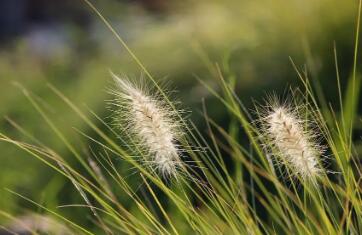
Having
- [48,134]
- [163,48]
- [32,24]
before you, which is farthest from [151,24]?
[32,24]

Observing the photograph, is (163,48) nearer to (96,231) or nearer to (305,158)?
(96,231)

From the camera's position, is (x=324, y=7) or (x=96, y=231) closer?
(x=96, y=231)

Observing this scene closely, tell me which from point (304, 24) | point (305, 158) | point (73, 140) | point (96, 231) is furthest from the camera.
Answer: point (73, 140)

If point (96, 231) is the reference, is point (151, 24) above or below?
above

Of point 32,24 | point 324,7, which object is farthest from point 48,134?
point 32,24

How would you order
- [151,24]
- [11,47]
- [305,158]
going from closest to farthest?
[305,158] → [151,24] → [11,47]

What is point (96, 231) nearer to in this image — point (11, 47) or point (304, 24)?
point (304, 24)
